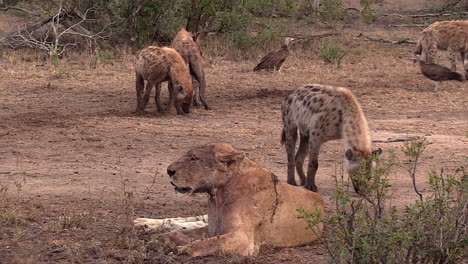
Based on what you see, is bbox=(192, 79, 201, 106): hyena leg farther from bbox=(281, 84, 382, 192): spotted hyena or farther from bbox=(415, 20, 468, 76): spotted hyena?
bbox=(415, 20, 468, 76): spotted hyena

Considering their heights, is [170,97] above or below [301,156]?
below

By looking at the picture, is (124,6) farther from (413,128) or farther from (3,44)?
(413,128)

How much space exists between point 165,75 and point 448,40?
234 inches

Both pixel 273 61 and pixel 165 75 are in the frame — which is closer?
pixel 165 75

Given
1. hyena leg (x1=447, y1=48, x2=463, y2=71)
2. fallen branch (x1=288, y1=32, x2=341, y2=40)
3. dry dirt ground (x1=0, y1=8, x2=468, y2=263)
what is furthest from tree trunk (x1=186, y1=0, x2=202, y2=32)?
hyena leg (x1=447, y1=48, x2=463, y2=71)

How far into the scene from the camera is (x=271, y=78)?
14.2 meters

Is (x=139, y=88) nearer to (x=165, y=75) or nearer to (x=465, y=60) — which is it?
(x=165, y=75)

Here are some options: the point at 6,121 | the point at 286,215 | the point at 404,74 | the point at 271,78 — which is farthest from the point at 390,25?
the point at 286,215

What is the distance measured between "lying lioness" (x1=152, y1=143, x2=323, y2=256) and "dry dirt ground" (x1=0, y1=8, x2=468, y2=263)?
10 centimetres

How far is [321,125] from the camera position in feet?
25.3

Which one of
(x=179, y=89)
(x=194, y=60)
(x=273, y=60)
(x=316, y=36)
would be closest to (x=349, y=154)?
(x=179, y=89)

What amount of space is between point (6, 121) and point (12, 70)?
11.3ft

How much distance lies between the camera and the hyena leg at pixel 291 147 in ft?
26.2

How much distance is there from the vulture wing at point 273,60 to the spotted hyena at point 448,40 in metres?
2.65
